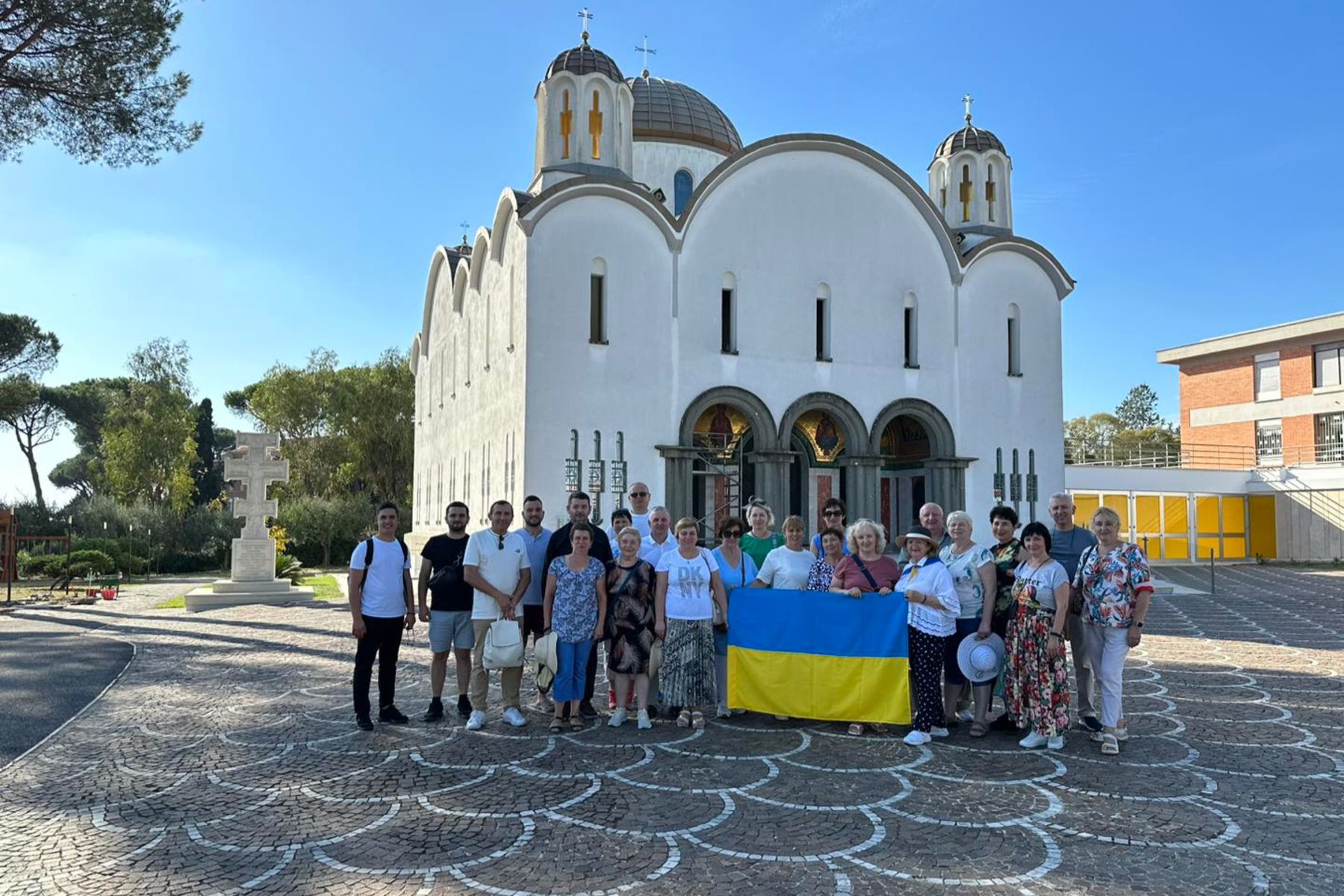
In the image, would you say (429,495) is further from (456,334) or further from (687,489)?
(687,489)

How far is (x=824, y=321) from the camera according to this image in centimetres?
1989

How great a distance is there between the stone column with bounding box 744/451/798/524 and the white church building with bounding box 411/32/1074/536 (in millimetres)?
51

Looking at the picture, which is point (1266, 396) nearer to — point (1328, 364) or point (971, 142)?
point (1328, 364)

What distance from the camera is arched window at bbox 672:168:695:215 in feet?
81.3

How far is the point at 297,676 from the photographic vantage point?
31.3ft

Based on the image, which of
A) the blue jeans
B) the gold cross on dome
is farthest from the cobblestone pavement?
the gold cross on dome

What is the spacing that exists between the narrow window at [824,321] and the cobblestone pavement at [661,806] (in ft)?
39.8

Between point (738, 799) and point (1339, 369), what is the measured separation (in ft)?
121

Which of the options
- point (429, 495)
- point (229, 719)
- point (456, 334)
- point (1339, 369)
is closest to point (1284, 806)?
point (229, 719)

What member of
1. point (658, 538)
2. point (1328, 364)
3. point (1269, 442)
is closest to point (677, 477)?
point (658, 538)

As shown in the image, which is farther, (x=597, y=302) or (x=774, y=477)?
(x=774, y=477)

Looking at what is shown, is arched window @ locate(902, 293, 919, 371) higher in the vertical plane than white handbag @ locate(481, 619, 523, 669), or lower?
higher

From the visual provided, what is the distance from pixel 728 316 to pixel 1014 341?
780 cm

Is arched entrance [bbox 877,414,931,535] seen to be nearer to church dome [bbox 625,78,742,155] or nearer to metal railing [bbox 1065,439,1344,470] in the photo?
church dome [bbox 625,78,742,155]
